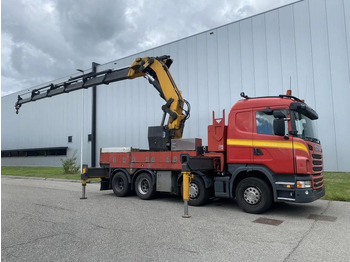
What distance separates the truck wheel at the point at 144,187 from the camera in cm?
1005

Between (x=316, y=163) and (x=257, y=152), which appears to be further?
(x=257, y=152)

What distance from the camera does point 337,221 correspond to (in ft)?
22.9

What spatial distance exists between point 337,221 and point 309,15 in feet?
46.4

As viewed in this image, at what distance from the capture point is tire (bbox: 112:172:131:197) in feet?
35.6

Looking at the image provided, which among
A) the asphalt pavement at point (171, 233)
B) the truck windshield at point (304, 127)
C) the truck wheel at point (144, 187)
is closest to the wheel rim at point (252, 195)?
the asphalt pavement at point (171, 233)

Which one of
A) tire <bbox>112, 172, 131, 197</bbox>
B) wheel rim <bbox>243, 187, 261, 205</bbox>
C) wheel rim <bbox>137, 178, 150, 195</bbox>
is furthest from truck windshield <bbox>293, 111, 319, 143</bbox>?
tire <bbox>112, 172, 131, 197</bbox>

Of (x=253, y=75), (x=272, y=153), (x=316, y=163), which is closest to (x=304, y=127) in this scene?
(x=316, y=163)

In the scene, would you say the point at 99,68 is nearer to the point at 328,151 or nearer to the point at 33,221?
the point at 328,151

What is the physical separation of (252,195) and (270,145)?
54.8 inches

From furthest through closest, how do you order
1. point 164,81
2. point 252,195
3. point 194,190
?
point 164,81, point 194,190, point 252,195

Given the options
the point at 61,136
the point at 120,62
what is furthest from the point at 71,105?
the point at 120,62

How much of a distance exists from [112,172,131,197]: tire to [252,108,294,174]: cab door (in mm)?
5062

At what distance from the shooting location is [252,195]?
7.76 meters

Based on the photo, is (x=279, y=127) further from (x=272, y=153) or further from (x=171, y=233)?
(x=171, y=233)
